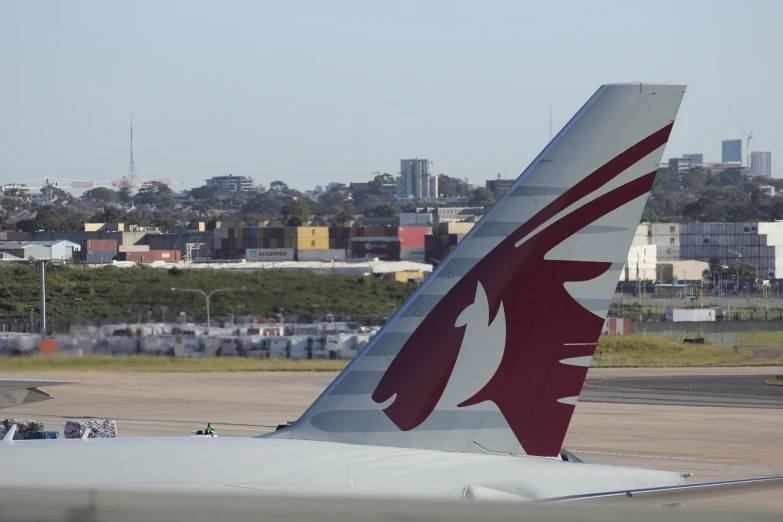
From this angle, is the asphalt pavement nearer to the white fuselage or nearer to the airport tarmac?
the airport tarmac

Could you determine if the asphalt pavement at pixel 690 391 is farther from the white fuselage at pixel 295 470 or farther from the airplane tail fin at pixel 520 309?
the white fuselage at pixel 295 470

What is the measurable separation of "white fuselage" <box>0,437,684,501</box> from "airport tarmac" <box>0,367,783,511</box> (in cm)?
1586

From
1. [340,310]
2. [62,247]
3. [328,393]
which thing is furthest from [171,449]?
[62,247]

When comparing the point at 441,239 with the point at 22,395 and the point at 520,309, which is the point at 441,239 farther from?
the point at 520,309

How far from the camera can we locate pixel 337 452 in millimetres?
11844

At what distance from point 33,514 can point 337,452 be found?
661 centimetres

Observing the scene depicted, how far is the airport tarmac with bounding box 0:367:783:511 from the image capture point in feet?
125

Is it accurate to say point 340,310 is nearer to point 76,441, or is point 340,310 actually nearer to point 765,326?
point 765,326

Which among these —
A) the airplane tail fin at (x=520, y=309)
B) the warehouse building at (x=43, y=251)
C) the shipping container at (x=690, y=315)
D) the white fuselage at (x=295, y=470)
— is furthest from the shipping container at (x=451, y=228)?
the white fuselage at (x=295, y=470)

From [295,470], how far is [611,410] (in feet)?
148

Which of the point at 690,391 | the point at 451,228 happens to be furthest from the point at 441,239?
the point at 690,391

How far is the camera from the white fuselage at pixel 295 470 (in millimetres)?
10914

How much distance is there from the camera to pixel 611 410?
5441 cm

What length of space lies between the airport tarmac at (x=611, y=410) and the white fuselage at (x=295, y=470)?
15864 millimetres
